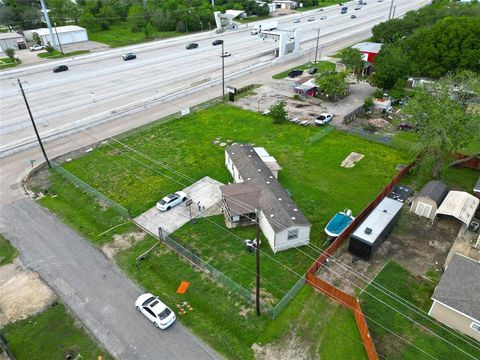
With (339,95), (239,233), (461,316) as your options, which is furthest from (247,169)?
(339,95)

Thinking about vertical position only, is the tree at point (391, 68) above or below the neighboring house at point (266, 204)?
above

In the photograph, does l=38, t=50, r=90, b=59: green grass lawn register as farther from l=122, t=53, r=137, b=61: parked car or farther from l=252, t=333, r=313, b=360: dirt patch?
l=252, t=333, r=313, b=360: dirt patch

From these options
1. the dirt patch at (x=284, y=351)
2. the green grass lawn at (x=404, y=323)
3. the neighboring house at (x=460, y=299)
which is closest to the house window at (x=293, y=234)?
the green grass lawn at (x=404, y=323)

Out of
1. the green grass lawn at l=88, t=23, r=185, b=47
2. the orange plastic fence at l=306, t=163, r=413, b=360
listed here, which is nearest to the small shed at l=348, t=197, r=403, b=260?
the orange plastic fence at l=306, t=163, r=413, b=360

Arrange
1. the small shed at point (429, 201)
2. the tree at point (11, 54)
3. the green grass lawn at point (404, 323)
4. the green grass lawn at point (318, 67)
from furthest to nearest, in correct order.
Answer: the tree at point (11, 54) < the green grass lawn at point (318, 67) < the small shed at point (429, 201) < the green grass lawn at point (404, 323)

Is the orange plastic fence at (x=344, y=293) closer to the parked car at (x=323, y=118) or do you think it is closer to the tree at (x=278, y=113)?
the parked car at (x=323, y=118)

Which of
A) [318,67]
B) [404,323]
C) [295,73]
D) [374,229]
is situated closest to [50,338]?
[404,323]

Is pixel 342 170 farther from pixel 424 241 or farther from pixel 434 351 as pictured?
pixel 434 351
